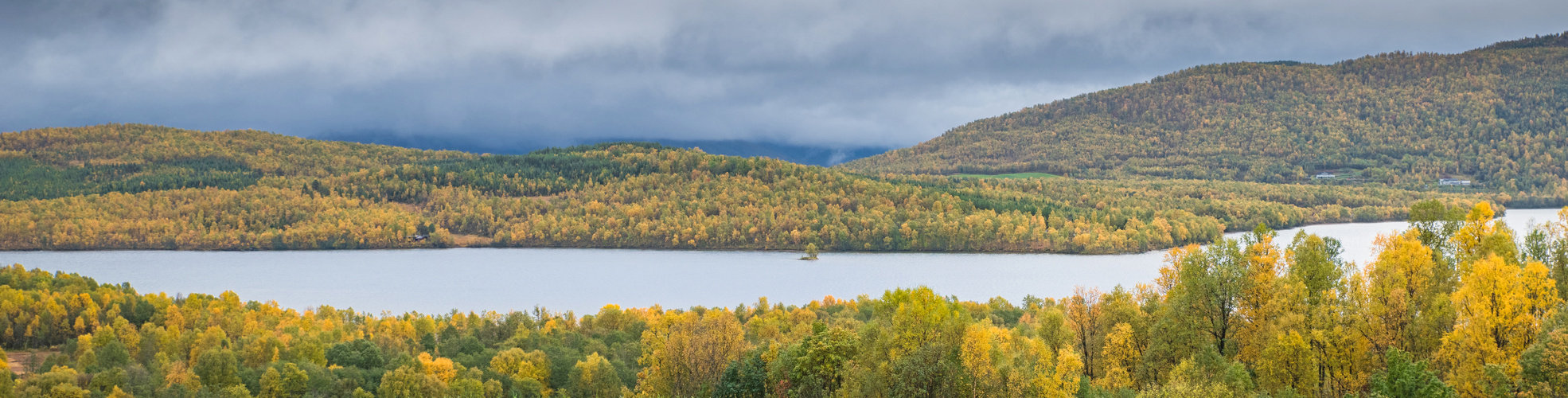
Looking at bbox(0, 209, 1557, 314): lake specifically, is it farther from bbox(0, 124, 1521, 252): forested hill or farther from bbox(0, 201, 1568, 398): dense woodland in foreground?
bbox(0, 201, 1568, 398): dense woodland in foreground

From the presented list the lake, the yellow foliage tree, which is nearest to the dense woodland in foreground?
the yellow foliage tree

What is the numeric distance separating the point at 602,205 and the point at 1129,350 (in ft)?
429

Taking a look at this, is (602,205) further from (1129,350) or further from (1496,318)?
(1496,318)

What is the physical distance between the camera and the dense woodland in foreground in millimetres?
27938

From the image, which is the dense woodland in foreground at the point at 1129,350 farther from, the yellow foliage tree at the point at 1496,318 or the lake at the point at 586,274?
the lake at the point at 586,274

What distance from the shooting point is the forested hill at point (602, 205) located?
133 metres

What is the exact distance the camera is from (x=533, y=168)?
183875 millimetres

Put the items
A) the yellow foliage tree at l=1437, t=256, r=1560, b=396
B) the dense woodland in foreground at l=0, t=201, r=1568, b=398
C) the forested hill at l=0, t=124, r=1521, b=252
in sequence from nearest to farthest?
the yellow foliage tree at l=1437, t=256, r=1560, b=396
the dense woodland in foreground at l=0, t=201, r=1568, b=398
the forested hill at l=0, t=124, r=1521, b=252

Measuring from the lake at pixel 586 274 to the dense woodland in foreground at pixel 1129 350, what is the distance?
3391 centimetres

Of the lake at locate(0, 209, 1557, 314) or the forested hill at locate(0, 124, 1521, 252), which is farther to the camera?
the forested hill at locate(0, 124, 1521, 252)

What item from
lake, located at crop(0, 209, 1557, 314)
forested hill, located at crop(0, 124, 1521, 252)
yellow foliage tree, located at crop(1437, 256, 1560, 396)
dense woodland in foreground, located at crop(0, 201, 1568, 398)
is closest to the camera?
yellow foliage tree, located at crop(1437, 256, 1560, 396)

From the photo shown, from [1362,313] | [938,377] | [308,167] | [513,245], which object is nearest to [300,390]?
[938,377]

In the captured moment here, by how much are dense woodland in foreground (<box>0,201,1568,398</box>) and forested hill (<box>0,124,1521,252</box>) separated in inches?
3229

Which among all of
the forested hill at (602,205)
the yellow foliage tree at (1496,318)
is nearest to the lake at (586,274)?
the forested hill at (602,205)
